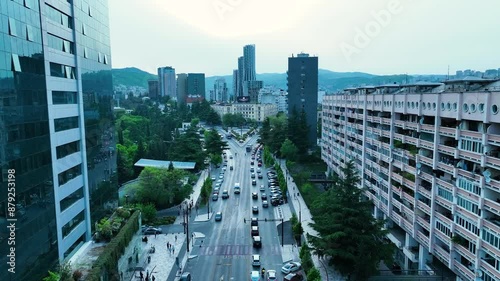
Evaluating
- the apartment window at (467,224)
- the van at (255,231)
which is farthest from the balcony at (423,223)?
the van at (255,231)

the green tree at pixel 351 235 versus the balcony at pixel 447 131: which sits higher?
the balcony at pixel 447 131

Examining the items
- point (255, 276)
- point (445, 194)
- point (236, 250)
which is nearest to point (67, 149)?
point (255, 276)

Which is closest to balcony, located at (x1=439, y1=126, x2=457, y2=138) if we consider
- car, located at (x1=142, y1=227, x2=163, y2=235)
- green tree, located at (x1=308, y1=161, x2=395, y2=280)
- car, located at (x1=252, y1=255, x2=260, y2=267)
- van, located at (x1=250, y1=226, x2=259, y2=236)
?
green tree, located at (x1=308, y1=161, x2=395, y2=280)

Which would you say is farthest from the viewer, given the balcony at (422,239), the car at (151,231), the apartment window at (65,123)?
the car at (151,231)

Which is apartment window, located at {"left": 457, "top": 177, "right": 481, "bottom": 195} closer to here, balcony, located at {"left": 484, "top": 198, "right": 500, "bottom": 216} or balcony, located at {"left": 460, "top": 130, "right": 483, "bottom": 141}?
balcony, located at {"left": 484, "top": 198, "right": 500, "bottom": 216}

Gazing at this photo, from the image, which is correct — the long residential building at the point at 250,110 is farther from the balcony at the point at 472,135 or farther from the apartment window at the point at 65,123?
the balcony at the point at 472,135
